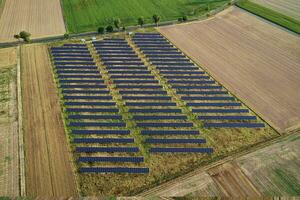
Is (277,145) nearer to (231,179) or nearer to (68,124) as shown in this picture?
(231,179)

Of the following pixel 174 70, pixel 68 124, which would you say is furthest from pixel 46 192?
pixel 174 70

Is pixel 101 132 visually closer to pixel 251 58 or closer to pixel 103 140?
pixel 103 140

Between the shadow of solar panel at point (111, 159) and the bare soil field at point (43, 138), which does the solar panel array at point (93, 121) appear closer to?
the shadow of solar panel at point (111, 159)

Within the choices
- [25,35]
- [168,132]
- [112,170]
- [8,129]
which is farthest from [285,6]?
[8,129]

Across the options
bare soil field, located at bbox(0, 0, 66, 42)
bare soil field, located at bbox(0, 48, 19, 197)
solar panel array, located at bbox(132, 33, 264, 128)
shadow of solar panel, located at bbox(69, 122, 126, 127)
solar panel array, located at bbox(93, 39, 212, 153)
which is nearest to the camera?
bare soil field, located at bbox(0, 48, 19, 197)

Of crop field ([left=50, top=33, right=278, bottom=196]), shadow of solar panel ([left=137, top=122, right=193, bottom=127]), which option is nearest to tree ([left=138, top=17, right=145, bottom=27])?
crop field ([left=50, top=33, right=278, bottom=196])

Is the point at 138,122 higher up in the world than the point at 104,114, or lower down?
lower down

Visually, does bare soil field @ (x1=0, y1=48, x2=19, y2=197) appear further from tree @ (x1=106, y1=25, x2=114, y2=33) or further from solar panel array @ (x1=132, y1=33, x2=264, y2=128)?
solar panel array @ (x1=132, y1=33, x2=264, y2=128)

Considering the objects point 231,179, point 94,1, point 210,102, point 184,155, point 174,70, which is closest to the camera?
point 231,179
